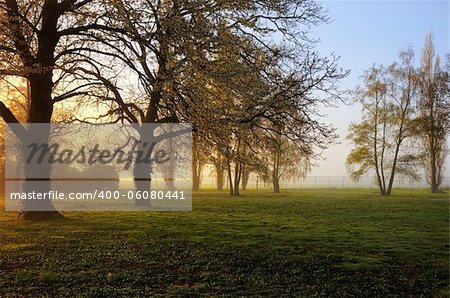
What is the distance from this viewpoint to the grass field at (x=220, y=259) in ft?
28.9

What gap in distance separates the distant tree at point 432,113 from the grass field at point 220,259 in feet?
71.0

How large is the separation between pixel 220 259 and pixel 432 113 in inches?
1541

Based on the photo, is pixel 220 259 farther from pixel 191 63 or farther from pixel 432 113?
pixel 432 113

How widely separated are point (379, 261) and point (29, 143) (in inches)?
587

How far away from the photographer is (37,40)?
1989 centimetres

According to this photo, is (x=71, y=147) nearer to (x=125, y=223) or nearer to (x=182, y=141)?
(x=182, y=141)

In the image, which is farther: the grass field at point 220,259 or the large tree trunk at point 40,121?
the large tree trunk at point 40,121

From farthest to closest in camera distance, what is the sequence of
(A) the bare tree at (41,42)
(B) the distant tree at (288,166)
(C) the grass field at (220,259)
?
(B) the distant tree at (288,166) < (A) the bare tree at (41,42) < (C) the grass field at (220,259)

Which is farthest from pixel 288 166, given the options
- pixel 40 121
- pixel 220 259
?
pixel 220 259

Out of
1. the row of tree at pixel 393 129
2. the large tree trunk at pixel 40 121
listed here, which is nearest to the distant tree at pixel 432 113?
the row of tree at pixel 393 129

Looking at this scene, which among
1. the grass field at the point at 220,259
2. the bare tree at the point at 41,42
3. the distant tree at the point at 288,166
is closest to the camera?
the grass field at the point at 220,259

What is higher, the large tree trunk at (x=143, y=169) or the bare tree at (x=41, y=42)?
the bare tree at (x=41, y=42)

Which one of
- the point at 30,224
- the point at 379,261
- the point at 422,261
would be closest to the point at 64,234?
the point at 30,224

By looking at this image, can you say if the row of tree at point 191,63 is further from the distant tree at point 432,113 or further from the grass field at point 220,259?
the distant tree at point 432,113
